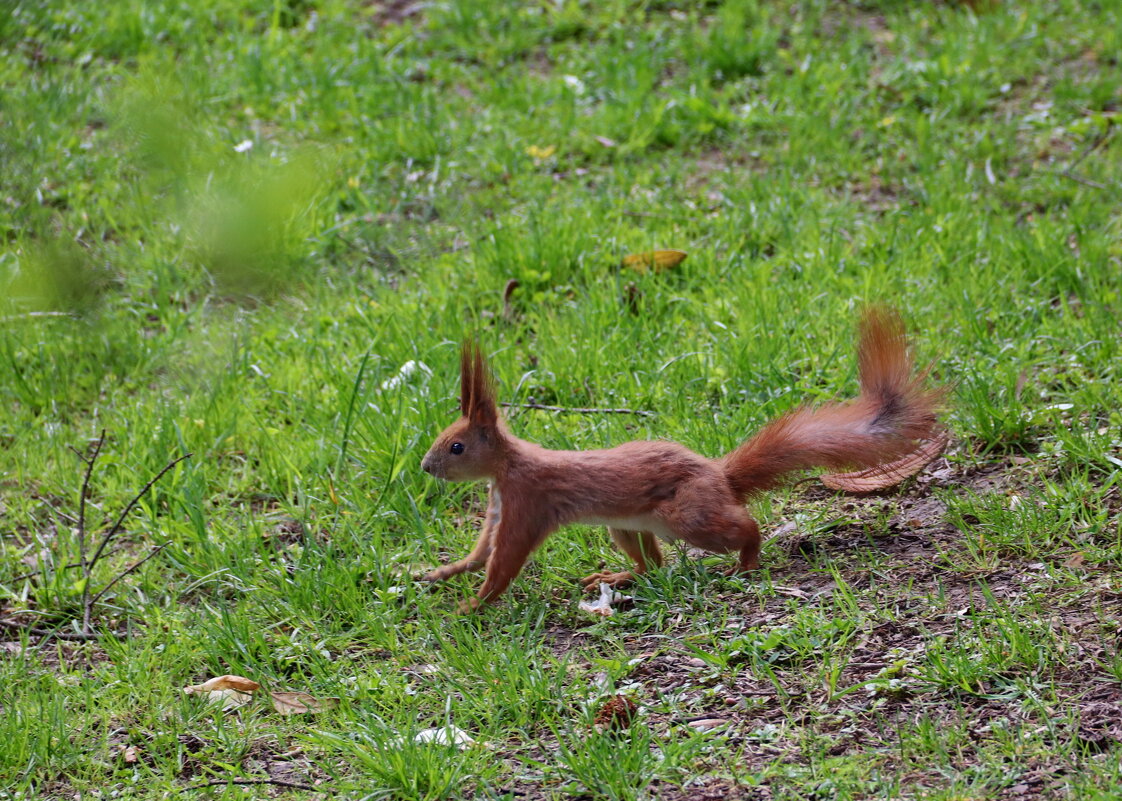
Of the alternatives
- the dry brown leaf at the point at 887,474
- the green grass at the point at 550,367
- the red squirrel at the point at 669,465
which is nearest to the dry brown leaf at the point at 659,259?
the green grass at the point at 550,367

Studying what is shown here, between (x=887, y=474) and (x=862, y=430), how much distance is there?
24cm

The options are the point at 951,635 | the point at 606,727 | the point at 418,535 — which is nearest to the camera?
the point at 606,727

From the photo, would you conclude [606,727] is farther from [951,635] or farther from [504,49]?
[504,49]

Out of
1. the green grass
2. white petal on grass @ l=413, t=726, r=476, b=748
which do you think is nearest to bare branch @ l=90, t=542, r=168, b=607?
the green grass

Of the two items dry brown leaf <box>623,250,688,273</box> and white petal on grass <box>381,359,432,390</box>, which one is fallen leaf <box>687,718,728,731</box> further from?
dry brown leaf <box>623,250,688,273</box>

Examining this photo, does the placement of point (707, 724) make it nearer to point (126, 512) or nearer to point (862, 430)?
point (862, 430)

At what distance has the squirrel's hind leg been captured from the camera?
2.73m

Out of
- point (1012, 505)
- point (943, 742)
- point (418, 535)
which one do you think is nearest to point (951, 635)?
point (943, 742)

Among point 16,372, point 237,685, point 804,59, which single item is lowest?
point 237,685

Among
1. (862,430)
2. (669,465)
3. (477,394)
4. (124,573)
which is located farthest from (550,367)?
(124,573)

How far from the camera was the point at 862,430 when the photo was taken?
266 cm

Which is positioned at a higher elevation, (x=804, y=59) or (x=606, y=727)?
(x=804, y=59)

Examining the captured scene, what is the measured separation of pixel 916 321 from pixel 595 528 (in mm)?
1312

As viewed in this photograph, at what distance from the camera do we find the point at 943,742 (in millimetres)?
2031
